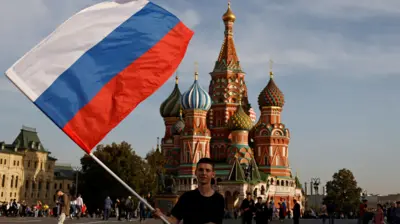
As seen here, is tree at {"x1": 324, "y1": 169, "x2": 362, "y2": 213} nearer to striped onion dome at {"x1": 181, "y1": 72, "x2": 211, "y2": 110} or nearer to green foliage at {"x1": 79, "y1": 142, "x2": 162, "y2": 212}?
striped onion dome at {"x1": 181, "y1": 72, "x2": 211, "y2": 110}

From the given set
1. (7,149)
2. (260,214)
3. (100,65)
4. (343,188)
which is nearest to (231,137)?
(343,188)

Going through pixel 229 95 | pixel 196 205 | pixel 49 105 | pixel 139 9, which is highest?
pixel 229 95

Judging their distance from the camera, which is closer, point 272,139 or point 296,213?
point 296,213

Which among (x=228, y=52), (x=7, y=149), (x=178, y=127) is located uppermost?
(x=228, y=52)

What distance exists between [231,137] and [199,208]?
5902 cm

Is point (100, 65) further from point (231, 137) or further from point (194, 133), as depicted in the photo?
point (231, 137)

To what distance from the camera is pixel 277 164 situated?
6372 centimetres

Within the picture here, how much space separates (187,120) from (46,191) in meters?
31.1

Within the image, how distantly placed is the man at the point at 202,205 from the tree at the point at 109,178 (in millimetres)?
46621

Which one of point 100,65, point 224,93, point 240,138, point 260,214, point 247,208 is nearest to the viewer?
point 100,65

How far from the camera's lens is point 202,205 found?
5246 mm

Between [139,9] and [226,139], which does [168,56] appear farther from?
[226,139]

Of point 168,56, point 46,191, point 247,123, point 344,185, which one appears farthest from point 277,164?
point 168,56

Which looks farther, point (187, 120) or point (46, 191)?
point (46, 191)
